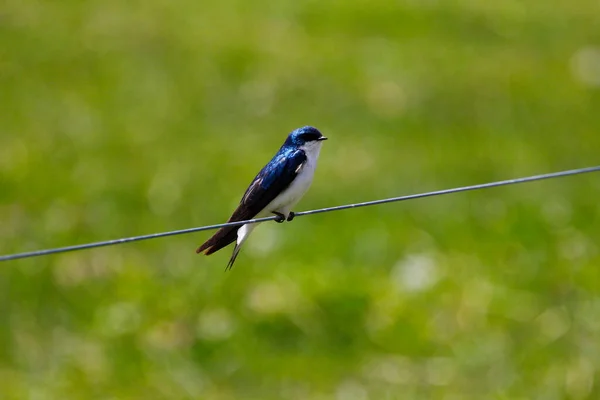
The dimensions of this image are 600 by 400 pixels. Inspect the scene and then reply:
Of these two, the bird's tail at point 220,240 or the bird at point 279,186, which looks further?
the bird at point 279,186

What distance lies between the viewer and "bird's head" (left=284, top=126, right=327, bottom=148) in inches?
194

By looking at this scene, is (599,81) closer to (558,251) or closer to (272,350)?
(558,251)

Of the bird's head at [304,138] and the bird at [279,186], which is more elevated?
the bird's head at [304,138]

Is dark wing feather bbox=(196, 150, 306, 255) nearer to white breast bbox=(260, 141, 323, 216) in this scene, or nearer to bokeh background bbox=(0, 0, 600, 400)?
white breast bbox=(260, 141, 323, 216)

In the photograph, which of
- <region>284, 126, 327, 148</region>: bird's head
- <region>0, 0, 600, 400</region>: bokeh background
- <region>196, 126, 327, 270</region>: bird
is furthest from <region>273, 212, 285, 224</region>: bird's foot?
<region>0, 0, 600, 400</region>: bokeh background

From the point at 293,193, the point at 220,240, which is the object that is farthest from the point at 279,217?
the point at 220,240

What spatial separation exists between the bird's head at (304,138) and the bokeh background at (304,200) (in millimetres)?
4024

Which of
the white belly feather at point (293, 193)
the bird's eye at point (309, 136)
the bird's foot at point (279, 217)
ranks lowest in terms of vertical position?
the bird's foot at point (279, 217)

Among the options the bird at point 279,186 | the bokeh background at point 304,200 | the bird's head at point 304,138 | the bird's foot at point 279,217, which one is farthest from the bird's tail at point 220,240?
the bokeh background at point 304,200

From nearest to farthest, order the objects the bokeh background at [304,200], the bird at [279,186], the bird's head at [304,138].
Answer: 1. the bird at [279,186]
2. the bird's head at [304,138]
3. the bokeh background at [304,200]

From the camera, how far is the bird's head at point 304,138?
4930mm

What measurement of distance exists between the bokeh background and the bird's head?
13.2ft

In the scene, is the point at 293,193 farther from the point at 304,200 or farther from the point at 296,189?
the point at 304,200

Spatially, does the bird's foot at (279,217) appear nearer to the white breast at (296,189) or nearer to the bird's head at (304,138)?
the white breast at (296,189)
